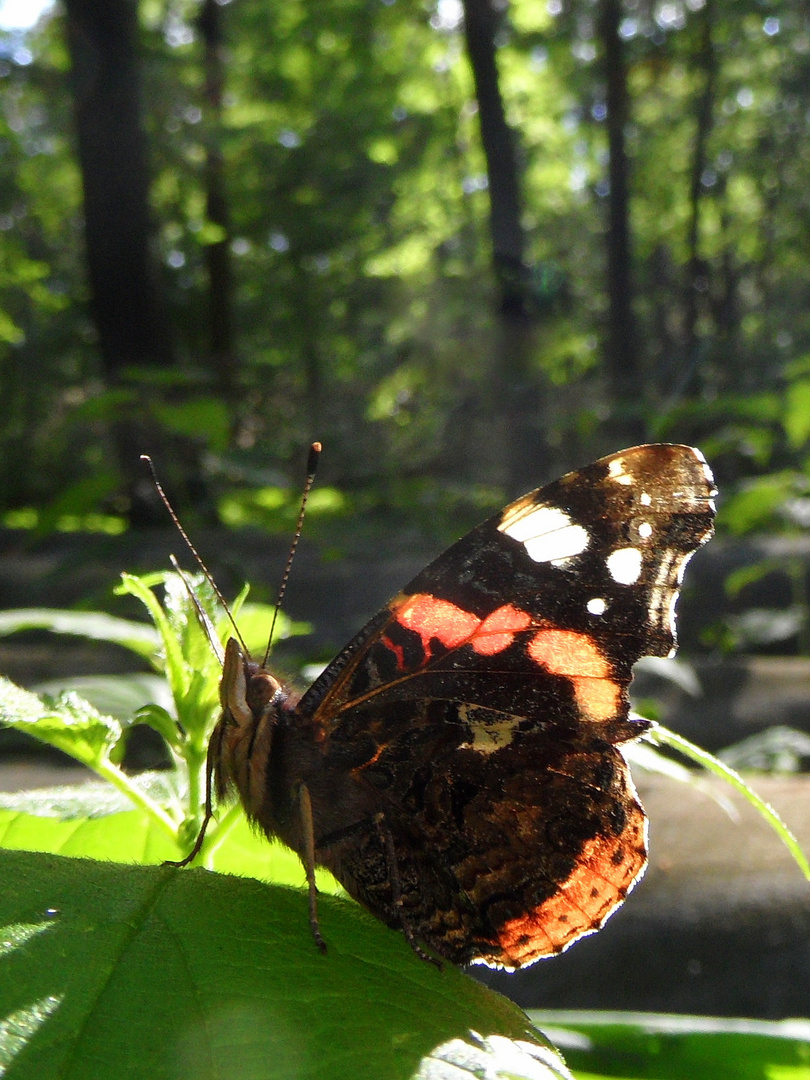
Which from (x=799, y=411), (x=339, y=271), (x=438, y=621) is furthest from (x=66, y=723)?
(x=339, y=271)

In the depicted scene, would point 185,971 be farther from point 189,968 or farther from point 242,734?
point 242,734

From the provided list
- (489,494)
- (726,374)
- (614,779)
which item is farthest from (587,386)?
(614,779)

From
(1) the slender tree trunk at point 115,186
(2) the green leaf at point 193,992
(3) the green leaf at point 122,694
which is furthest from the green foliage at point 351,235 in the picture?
(2) the green leaf at point 193,992

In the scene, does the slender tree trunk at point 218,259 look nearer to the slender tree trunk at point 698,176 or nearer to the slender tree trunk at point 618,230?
the slender tree trunk at point 618,230

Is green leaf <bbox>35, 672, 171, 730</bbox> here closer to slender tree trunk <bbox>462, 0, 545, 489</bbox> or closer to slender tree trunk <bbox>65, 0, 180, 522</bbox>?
slender tree trunk <bbox>65, 0, 180, 522</bbox>

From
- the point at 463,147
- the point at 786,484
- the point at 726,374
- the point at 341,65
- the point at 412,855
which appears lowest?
the point at 726,374

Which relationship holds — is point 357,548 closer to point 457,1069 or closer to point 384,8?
point 457,1069
